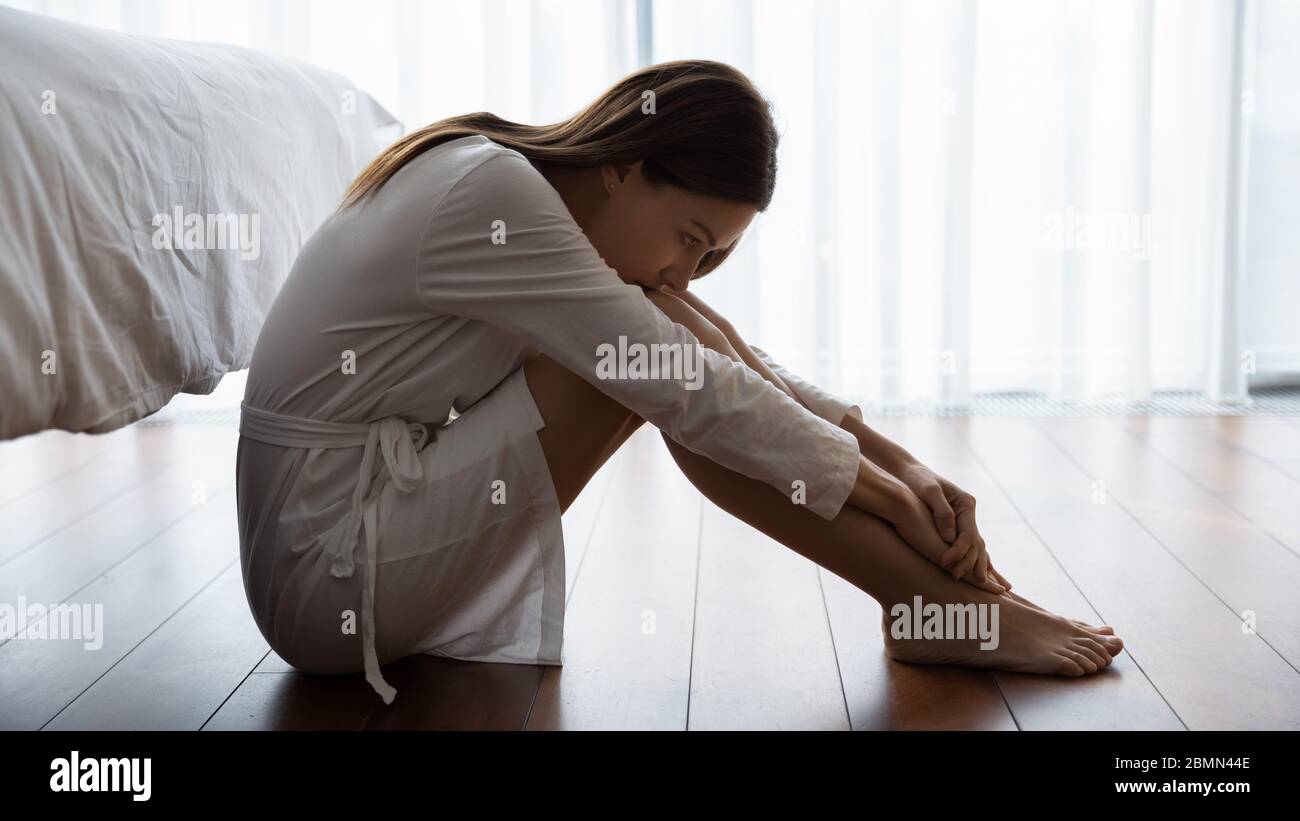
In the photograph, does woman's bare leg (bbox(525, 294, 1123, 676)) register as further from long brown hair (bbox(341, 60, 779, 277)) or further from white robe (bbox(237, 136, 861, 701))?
long brown hair (bbox(341, 60, 779, 277))

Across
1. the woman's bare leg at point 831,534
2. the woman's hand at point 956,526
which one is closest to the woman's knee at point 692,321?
the woman's bare leg at point 831,534

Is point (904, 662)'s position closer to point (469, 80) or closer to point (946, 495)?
point (946, 495)

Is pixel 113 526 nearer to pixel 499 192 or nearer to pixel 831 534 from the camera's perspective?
pixel 499 192

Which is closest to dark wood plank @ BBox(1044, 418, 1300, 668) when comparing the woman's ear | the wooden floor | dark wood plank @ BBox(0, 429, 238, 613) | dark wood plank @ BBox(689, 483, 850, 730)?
the wooden floor

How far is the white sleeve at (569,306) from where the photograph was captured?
44.9 inches

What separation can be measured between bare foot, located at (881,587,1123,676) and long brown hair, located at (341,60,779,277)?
49 cm

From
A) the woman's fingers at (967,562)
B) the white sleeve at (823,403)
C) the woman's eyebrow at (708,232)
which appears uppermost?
the woman's eyebrow at (708,232)

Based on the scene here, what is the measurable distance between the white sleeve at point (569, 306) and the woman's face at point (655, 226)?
4.5 inches

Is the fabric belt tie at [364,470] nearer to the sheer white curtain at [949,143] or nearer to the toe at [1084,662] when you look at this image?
the toe at [1084,662]

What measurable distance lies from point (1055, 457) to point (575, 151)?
4.57 feet

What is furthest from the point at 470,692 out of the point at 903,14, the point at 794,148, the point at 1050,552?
the point at 903,14

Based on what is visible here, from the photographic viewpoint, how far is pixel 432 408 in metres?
1.26

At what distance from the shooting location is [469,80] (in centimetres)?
283

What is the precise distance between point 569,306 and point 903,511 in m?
0.41
